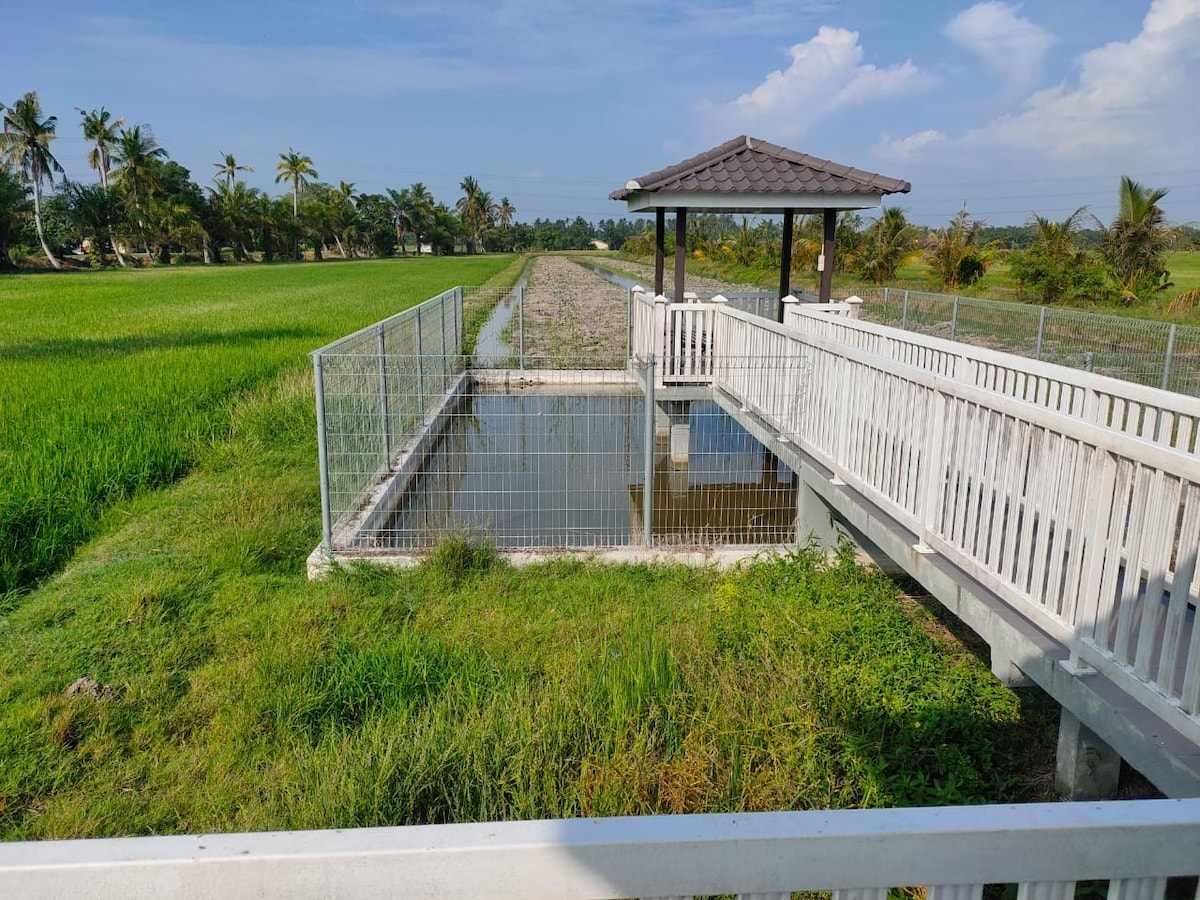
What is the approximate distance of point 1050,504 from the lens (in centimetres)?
353

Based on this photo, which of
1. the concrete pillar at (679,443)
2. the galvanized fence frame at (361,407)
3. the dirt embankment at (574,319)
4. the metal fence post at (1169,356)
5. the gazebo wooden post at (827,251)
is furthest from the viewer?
the dirt embankment at (574,319)

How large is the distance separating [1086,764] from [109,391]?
11348 millimetres

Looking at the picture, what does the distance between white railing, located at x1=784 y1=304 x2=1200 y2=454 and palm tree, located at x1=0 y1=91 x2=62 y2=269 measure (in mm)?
60763

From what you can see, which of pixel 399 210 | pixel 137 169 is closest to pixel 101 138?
pixel 137 169

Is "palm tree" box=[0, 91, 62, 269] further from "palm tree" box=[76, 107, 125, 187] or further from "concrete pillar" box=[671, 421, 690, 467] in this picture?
"concrete pillar" box=[671, 421, 690, 467]

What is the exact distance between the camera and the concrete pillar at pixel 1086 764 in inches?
139

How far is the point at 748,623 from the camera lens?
17.5 feet

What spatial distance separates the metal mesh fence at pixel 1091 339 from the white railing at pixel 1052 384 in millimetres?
4236

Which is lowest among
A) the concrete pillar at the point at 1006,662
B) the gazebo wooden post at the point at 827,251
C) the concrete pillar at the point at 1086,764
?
the concrete pillar at the point at 1086,764

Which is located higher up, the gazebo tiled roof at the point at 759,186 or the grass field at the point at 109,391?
the gazebo tiled roof at the point at 759,186

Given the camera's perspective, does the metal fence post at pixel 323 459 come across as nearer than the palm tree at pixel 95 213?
Yes

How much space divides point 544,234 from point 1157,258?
13322 centimetres

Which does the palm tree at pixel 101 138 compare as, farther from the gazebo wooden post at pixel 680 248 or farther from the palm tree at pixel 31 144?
the gazebo wooden post at pixel 680 248

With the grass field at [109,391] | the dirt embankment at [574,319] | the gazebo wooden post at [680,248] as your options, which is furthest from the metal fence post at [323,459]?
the gazebo wooden post at [680,248]
